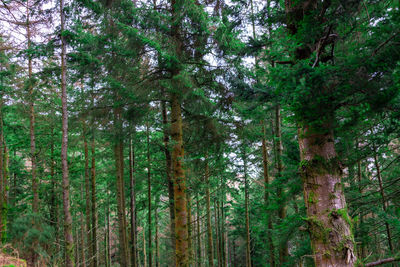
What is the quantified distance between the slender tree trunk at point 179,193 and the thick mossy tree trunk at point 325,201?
13.4 feet

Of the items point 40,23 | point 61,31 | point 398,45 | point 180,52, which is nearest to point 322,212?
point 398,45

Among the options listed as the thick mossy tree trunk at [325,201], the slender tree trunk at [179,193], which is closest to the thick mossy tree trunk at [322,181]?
the thick mossy tree trunk at [325,201]

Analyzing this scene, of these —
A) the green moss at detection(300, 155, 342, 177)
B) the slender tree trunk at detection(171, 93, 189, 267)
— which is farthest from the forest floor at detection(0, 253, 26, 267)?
the green moss at detection(300, 155, 342, 177)

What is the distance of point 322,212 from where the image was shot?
9.80 feet

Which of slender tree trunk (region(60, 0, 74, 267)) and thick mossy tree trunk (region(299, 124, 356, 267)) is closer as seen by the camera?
thick mossy tree trunk (region(299, 124, 356, 267))

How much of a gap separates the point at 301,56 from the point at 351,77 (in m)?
1.00

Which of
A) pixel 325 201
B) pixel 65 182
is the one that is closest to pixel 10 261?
pixel 65 182

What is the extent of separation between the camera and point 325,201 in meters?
3.00

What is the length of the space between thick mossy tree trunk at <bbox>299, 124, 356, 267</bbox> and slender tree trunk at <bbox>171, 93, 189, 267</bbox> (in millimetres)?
4079

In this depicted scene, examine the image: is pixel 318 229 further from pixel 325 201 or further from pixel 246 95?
pixel 246 95

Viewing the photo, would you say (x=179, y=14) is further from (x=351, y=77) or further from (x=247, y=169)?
(x=247, y=169)

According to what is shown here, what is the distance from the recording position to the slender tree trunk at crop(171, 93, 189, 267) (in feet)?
21.2

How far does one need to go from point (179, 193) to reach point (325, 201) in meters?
4.41

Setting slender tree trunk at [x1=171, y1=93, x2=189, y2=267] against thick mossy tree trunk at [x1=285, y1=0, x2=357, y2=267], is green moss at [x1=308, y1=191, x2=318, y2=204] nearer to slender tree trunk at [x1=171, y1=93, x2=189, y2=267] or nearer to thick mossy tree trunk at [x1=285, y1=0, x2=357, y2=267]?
thick mossy tree trunk at [x1=285, y1=0, x2=357, y2=267]
